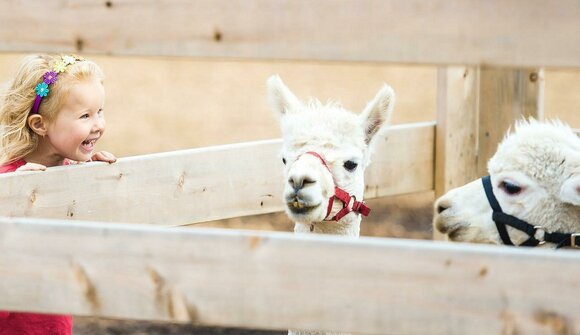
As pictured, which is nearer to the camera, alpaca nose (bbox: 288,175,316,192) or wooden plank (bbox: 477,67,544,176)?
alpaca nose (bbox: 288,175,316,192)

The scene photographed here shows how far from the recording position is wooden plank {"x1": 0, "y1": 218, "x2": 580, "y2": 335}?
1885 millimetres

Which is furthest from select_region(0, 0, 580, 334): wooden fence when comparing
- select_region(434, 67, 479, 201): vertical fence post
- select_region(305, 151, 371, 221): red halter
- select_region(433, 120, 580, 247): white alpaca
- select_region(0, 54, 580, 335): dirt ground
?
select_region(0, 54, 580, 335): dirt ground

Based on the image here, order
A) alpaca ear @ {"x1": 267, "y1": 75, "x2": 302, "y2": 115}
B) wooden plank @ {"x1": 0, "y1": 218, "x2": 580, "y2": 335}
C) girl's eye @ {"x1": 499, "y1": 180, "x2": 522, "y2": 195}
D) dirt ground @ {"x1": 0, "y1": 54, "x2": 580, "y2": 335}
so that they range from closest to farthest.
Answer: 1. wooden plank @ {"x1": 0, "y1": 218, "x2": 580, "y2": 335}
2. girl's eye @ {"x1": 499, "y1": 180, "x2": 522, "y2": 195}
3. alpaca ear @ {"x1": 267, "y1": 75, "x2": 302, "y2": 115}
4. dirt ground @ {"x1": 0, "y1": 54, "x2": 580, "y2": 335}

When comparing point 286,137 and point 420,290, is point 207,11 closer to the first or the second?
point 420,290

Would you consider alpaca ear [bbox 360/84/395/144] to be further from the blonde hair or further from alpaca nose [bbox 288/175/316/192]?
the blonde hair

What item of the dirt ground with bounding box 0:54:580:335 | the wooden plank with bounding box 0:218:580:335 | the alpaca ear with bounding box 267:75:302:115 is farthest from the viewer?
the dirt ground with bounding box 0:54:580:335

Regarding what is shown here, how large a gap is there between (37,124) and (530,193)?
191cm

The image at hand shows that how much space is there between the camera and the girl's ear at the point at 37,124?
357 centimetres

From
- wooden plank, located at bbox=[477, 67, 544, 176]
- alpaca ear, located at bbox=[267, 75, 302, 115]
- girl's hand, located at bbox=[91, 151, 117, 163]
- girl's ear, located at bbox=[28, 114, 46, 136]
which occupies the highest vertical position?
wooden plank, located at bbox=[477, 67, 544, 176]

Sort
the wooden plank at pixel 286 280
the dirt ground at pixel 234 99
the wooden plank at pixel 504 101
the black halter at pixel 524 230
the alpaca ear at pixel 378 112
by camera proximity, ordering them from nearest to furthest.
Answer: the wooden plank at pixel 286 280
the black halter at pixel 524 230
the alpaca ear at pixel 378 112
the wooden plank at pixel 504 101
the dirt ground at pixel 234 99

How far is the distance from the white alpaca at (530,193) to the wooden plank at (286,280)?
51.9 inches

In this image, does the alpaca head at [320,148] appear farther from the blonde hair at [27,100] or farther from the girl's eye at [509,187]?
the blonde hair at [27,100]

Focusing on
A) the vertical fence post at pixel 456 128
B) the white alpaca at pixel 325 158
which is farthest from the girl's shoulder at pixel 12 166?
the vertical fence post at pixel 456 128

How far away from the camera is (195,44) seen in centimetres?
206
